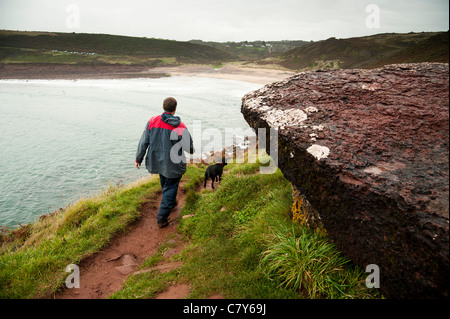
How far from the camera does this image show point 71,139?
55.2 ft

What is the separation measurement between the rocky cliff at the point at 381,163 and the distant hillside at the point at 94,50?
77.3m

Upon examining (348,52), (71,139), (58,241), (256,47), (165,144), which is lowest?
(58,241)

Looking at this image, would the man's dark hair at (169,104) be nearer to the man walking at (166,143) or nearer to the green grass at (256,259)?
the man walking at (166,143)

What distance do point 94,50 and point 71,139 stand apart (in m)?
95.1

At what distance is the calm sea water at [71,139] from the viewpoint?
32.6ft

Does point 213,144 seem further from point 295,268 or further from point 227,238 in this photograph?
point 295,268

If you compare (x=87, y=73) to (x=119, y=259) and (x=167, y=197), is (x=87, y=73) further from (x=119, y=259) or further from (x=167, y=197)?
(x=119, y=259)

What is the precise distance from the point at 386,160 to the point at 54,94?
39.2 meters

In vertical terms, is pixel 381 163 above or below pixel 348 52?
below

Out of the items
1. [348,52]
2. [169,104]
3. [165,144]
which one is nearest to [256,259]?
[165,144]

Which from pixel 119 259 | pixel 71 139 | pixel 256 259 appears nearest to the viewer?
pixel 256 259

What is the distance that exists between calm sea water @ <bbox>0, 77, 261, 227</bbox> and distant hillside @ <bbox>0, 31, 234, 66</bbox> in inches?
1794

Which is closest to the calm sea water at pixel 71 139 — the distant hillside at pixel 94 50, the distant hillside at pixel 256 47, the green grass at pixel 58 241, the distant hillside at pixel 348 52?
the green grass at pixel 58 241

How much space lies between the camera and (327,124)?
3381 millimetres
